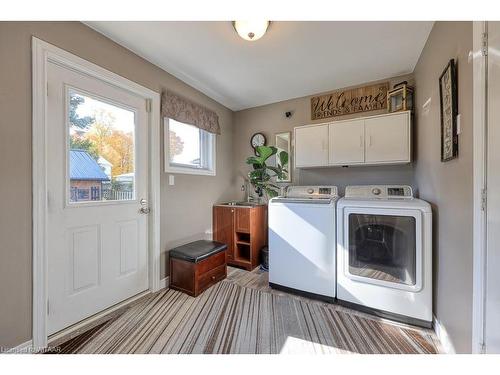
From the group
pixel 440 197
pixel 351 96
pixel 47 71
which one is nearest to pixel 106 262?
pixel 47 71

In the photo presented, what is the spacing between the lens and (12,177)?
1.30 metres

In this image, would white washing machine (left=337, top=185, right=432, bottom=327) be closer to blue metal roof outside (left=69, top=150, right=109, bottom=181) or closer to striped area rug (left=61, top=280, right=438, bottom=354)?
striped area rug (left=61, top=280, right=438, bottom=354)

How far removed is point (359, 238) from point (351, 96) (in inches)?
72.9

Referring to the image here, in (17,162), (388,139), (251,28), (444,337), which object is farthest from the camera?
(388,139)

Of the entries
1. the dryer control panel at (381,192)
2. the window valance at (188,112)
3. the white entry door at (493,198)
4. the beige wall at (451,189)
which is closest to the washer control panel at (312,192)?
the dryer control panel at (381,192)

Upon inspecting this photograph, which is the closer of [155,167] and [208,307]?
[208,307]

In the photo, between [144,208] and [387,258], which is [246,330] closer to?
[387,258]

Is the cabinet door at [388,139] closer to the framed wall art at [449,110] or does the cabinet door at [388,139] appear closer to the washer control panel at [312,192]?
the washer control panel at [312,192]

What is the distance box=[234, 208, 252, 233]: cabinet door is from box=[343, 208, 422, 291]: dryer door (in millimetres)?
1293

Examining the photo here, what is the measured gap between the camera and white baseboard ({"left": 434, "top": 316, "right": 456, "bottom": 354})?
1.37 meters

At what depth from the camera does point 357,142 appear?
240 centimetres

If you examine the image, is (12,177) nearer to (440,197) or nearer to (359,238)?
(359,238)

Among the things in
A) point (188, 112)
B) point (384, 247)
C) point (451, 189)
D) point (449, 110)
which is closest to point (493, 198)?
point (451, 189)

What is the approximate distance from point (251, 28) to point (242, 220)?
2.11 metres
